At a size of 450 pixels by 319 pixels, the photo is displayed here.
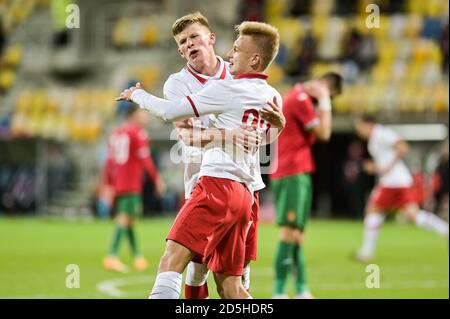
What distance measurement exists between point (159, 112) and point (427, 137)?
17.9 meters

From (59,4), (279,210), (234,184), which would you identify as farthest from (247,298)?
(59,4)

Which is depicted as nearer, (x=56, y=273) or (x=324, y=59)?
(x=56, y=273)

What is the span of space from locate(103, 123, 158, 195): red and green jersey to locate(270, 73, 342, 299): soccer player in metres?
4.14

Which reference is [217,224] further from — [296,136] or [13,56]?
[13,56]

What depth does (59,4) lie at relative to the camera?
1111 inches

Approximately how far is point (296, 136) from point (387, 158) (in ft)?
18.1

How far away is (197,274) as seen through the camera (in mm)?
6094

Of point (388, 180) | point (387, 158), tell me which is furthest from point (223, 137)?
point (387, 158)

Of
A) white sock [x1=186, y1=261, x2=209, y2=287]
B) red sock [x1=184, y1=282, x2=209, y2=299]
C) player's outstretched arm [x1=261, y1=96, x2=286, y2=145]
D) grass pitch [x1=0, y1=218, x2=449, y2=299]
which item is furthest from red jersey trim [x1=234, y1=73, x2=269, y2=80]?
grass pitch [x1=0, y1=218, x2=449, y2=299]

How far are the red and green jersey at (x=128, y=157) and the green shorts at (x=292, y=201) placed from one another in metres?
4.24

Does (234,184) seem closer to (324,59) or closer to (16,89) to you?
(324,59)

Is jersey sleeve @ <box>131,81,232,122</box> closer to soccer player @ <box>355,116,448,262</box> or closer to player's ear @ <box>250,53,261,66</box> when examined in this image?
player's ear @ <box>250,53,261,66</box>

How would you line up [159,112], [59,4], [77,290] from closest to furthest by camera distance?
[159,112]
[77,290]
[59,4]
